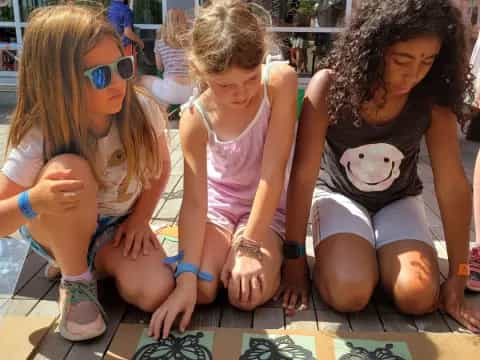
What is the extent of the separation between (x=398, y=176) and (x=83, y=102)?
110 cm

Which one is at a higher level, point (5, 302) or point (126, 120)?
point (126, 120)

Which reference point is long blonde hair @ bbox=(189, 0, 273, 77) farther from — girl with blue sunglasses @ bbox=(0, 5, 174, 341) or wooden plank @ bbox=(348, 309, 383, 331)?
wooden plank @ bbox=(348, 309, 383, 331)

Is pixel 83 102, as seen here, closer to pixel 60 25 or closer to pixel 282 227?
pixel 60 25

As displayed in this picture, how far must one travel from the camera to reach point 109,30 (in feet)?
4.98

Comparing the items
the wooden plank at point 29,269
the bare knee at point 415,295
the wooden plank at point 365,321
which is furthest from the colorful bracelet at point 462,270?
the wooden plank at point 29,269

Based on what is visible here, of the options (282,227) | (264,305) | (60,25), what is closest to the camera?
(60,25)

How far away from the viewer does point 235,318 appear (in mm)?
1630

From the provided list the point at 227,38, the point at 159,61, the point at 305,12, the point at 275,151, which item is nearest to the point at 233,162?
the point at 275,151

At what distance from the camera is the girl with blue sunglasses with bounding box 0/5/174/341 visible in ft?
4.65

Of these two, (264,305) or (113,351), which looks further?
(264,305)

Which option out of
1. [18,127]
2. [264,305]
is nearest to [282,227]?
[264,305]

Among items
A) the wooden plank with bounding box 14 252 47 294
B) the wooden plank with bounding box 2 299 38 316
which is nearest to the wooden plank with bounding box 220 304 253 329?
the wooden plank with bounding box 2 299 38 316

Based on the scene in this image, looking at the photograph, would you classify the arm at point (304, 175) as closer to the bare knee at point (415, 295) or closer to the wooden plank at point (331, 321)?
the wooden plank at point (331, 321)

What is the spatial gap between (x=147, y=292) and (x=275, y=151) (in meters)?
0.61
